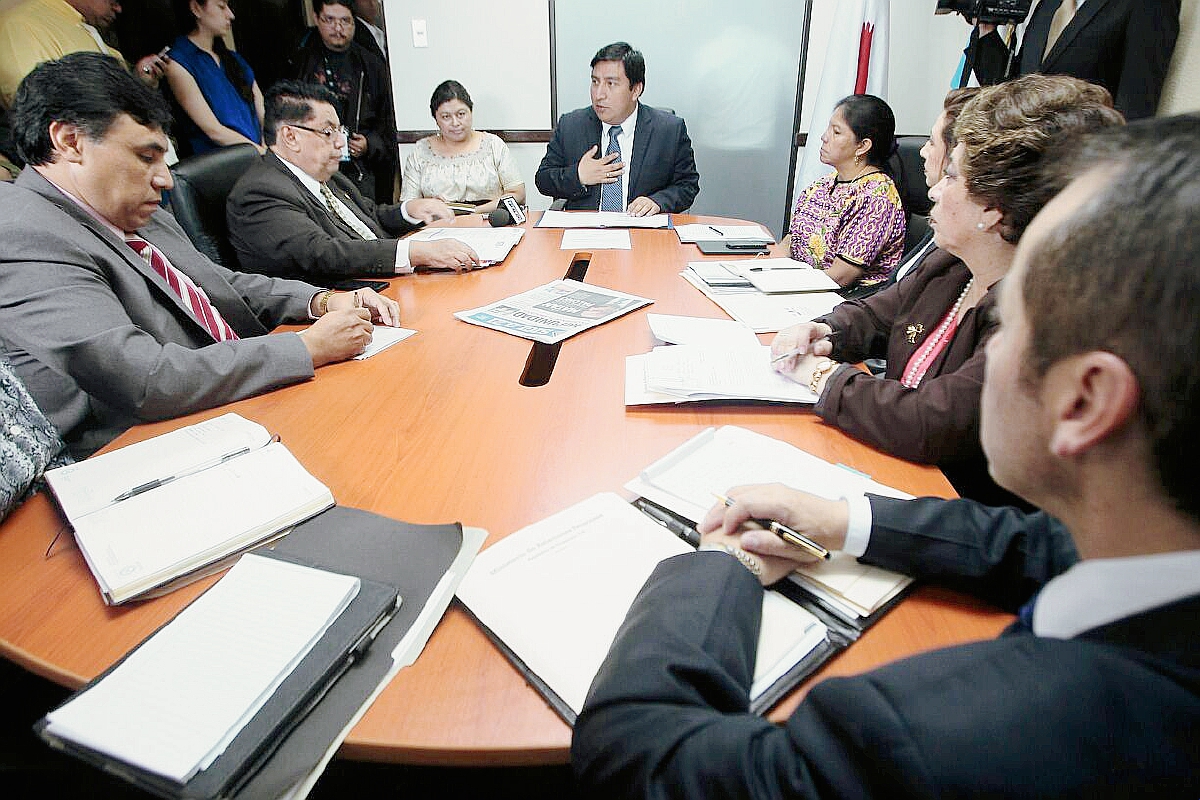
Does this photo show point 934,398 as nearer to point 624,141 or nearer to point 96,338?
point 96,338

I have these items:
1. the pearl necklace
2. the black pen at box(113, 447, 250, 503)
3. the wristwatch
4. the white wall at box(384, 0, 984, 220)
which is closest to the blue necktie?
the white wall at box(384, 0, 984, 220)

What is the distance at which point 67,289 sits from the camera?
114 cm

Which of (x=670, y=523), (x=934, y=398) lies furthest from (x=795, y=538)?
(x=934, y=398)

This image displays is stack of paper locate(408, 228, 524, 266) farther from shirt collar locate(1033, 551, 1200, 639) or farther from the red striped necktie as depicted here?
shirt collar locate(1033, 551, 1200, 639)

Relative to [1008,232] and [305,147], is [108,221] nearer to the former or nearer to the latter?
[305,147]

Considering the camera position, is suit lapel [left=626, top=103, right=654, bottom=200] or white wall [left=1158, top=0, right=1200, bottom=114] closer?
white wall [left=1158, top=0, right=1200, bottom=114]

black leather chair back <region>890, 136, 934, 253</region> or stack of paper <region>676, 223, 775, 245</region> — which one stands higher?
black leather chair back <region>890, 136, 934, 253</region>

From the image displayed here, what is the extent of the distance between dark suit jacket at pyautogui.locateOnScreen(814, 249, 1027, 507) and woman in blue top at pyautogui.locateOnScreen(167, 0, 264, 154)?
9.63 ft

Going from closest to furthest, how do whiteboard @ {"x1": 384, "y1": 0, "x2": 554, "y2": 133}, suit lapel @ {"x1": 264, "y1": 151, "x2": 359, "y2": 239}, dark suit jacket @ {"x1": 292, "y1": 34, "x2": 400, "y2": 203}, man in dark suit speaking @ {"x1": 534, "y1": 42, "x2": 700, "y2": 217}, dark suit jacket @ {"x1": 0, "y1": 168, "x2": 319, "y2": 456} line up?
dark suit jacket @ {"x1": 0, "y1": 168, "x2": 319, "y2": 456}, suit lapel @ {"x1": 264, "y1": 151, "x2": 359, "y2": 239}, man in dark suit speaking @ {"x1": 534, "y1": 42, "x2": 700, "y2": 217}, dark suit jacket @ {"x1": 292, "y1": 34, "x2": 400, "y2": 203}, whiteboard @ {"x1": 384, "y1": 0, "x2": 554, "y2": 133}

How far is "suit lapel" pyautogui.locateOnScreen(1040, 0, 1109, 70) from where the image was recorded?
2.34 m

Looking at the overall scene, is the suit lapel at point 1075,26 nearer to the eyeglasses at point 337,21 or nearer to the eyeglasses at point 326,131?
the eyeglasses at point 326,131

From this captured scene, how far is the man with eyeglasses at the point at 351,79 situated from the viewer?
365 centimetres

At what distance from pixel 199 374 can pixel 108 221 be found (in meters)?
0.49

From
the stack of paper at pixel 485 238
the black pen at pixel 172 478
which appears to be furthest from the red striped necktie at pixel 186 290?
the stack of paper at pixel 485 238
